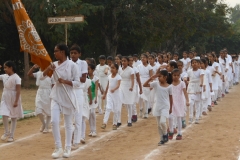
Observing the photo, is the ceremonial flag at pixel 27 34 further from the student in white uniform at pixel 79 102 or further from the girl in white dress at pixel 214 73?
the girl in white dress at pixel 214 73

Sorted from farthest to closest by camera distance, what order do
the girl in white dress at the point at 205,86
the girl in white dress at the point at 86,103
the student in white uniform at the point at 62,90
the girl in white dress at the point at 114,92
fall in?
the girl in white dress at the point at 205,86
the girl in white dress at the point at 114,92
the girl in white dress at the point at 86,103
the student in white uniform at the point at 62,90

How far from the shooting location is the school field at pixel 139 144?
9141 millimetres

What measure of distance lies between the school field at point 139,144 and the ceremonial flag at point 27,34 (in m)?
1.80

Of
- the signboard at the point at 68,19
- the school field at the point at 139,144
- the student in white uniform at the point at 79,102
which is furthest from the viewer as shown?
the signboard at the point at 68,19

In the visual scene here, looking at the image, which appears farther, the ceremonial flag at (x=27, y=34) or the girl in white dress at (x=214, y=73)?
the girl in white dress at (x=214, y=73)

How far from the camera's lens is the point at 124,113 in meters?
16.5

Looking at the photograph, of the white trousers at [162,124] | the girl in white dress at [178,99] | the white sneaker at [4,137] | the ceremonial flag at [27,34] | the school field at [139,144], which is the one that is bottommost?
the school field at [139,144]

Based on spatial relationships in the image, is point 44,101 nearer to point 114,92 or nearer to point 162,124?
point 114,92

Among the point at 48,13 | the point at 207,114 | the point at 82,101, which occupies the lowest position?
the point at 207,114

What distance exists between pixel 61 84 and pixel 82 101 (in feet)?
4.40

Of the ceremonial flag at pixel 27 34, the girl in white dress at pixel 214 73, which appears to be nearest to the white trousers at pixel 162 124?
the ceremonial flag at pixel 27 34

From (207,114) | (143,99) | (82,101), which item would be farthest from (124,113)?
(82,101)

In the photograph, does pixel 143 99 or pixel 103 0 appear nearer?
pixel 143 99

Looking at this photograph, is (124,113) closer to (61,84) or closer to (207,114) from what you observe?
(207,114)
